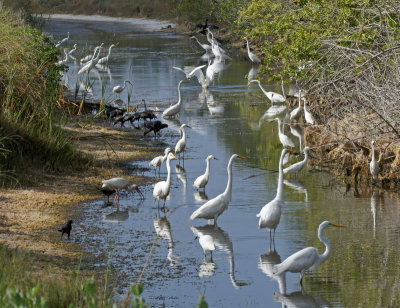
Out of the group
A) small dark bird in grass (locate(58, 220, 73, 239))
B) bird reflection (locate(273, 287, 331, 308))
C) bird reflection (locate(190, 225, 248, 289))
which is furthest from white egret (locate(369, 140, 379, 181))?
small dark bird in grass (locate(58, 220, 73, 239))

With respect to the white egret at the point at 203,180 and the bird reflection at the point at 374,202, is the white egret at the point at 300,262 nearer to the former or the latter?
the bird reflection at the point at 374,202

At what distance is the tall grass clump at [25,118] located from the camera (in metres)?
13.4

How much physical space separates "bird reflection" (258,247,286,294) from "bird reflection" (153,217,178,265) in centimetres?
108

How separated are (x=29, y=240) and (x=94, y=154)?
6.28 metres

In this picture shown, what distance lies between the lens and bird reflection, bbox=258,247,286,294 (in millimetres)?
8783

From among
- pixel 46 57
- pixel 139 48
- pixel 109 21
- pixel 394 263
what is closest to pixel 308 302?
pixel 394 263

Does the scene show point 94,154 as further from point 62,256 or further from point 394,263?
point 394,263

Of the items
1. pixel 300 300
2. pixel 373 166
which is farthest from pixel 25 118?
pixel 300 300

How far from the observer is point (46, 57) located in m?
19.3

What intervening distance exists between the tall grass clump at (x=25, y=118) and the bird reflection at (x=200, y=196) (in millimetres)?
2526

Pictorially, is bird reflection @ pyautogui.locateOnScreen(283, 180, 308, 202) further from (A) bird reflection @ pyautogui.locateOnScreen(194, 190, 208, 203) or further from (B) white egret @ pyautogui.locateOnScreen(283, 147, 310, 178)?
(A) bird reflection @ pyautogui.locateOnScreen(194, 190, 208, 203)

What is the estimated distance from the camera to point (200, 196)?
13.2 metres

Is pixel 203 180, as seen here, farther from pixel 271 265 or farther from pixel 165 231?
pixel 271 265

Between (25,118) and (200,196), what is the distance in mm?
3555
